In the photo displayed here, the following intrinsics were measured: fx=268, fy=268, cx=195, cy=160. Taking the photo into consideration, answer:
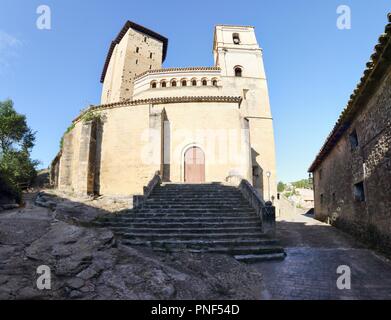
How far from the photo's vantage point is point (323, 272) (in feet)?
19.4

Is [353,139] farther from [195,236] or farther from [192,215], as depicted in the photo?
[195,236]

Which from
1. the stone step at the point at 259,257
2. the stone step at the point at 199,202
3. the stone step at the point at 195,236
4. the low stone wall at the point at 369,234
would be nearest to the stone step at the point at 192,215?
the stone step at the point at 199,202

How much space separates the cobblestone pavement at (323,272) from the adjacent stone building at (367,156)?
0.92 metres

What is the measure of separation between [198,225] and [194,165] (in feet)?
28.1

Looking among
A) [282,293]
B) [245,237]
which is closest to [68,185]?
[245,237]

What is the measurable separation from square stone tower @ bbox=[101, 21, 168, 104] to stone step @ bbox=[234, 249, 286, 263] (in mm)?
22314

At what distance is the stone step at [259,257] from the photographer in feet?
22.4

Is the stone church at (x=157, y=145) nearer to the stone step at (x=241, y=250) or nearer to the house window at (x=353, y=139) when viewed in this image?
the house window at (x=353, y=139)

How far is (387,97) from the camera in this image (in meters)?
6.98

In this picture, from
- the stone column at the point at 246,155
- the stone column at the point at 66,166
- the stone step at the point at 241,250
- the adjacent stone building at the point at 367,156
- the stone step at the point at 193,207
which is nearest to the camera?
the adjacent stone building at the point at 367,156

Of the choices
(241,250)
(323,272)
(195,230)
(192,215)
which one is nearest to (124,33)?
(192,215)

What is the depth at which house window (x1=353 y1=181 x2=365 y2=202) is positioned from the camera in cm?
955

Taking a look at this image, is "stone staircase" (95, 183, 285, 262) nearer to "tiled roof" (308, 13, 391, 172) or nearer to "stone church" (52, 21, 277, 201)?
"stone church" (52, 21, 277, 201)
